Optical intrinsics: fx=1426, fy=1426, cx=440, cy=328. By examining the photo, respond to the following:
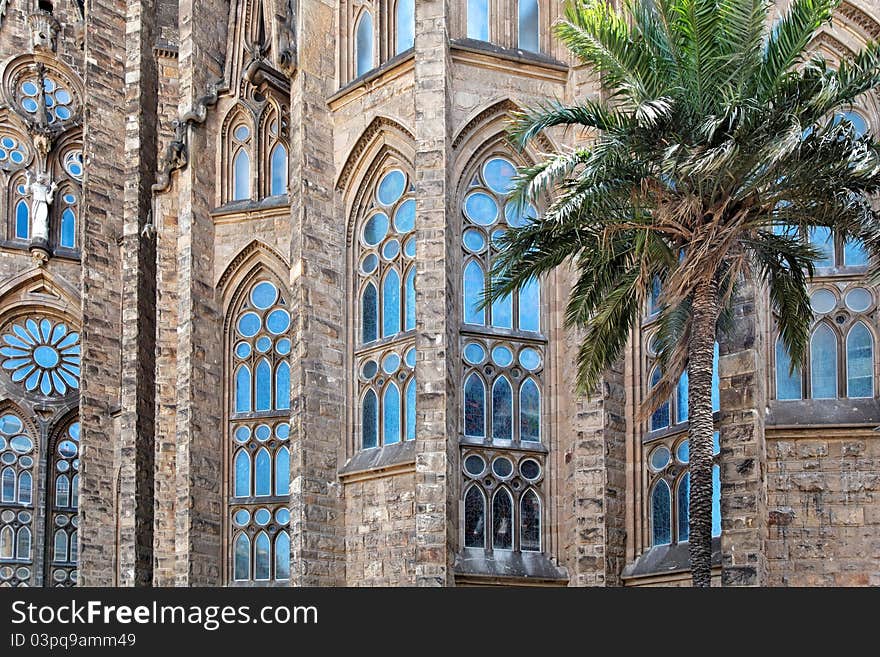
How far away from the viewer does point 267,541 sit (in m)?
23.3

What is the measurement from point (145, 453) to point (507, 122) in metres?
9.90

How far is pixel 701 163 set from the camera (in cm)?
1416

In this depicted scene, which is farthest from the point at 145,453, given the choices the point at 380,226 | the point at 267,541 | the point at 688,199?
the point at 688,199

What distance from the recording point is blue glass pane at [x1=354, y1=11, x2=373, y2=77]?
865 inches

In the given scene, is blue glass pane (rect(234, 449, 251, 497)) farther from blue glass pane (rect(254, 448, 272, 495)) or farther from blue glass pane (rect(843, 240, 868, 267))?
blue glass pane (rect(843, 240, 868, 267))

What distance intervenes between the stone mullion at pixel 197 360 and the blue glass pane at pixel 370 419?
12.8 feet

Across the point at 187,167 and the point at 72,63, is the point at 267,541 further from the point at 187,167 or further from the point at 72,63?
the point at 72,63

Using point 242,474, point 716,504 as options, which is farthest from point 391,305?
point 716,504

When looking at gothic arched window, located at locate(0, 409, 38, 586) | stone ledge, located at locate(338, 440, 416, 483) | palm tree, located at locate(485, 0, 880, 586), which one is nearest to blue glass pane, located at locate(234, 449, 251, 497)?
stone ledge, located at locate(338, 440, 416, 483)

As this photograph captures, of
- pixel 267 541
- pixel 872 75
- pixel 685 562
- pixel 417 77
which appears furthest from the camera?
pixel 267 541

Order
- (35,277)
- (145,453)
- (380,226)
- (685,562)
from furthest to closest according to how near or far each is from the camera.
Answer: (35,277) → (145,453) → (380,226) → (685,562)

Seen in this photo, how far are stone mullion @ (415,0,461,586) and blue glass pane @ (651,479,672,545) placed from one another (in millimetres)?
2620

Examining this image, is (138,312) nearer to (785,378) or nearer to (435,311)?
(435,311)

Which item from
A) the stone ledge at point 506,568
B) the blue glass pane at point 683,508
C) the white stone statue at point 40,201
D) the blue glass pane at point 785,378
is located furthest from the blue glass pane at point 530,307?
the white stone statue at point 40,201
